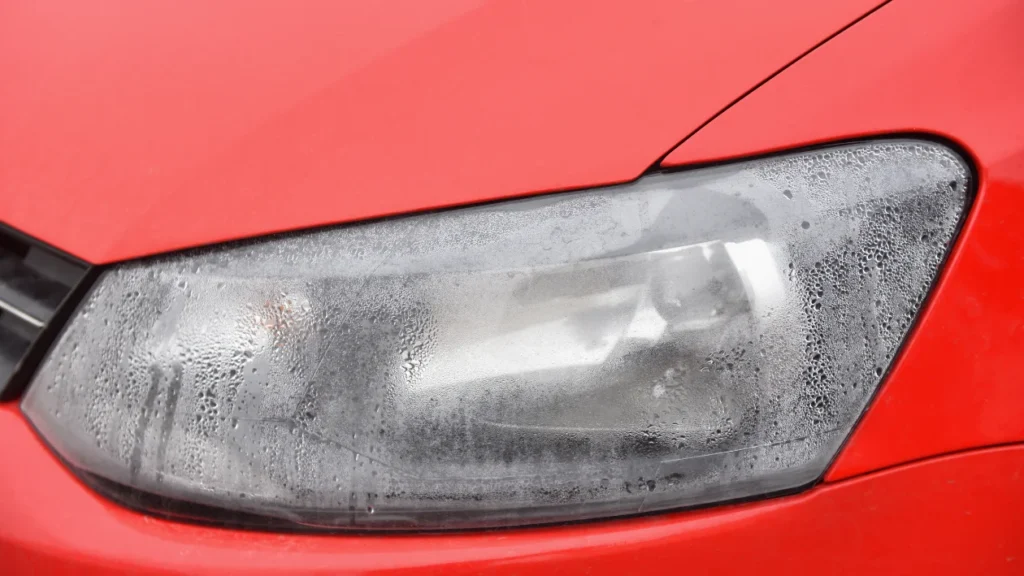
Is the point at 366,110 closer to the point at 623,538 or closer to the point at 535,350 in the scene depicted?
the point at 535,350

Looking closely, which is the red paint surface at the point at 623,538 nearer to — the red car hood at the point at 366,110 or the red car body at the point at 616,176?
the red car body at the point at 616,176

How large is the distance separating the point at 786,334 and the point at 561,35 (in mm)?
443

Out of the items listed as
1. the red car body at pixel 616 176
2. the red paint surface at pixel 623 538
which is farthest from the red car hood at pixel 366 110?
the red paint surface at pixel 623 538

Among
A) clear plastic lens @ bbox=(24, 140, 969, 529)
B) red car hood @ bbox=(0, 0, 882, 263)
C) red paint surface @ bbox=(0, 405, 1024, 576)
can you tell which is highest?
red car hood @ bbox=(0, 0, 882, 263)

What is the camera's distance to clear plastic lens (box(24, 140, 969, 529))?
→ 35.1 inches

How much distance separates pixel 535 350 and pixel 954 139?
0.54 meters

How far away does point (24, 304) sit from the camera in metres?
1.03

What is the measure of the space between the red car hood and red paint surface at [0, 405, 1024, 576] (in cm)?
30

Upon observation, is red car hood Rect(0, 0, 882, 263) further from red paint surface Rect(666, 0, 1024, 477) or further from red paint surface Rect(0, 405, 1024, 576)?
→ red paint surface Rect(0, 405, 1024, 576)

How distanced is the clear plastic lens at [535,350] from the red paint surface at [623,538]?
0.03 meters

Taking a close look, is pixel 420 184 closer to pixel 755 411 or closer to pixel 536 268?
pixel 536 268

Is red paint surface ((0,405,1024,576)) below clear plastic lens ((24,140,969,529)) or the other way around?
below

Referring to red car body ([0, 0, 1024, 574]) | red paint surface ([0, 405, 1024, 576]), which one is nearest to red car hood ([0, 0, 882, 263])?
red car body ([0, 0, 1024, 574])

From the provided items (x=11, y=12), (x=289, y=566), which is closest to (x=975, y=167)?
(x=289, y=566)
